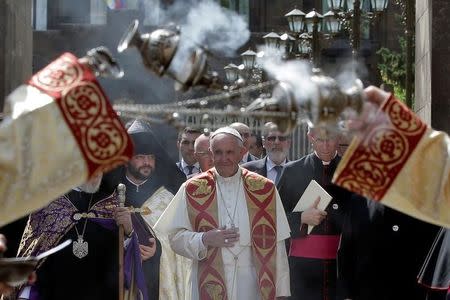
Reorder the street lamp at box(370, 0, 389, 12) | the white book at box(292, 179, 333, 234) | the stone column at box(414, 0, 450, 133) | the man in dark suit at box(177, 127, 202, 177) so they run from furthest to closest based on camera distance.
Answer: the street lamp at box(370, 0, 389, 12) < the man in dark suit at box(177, 127, 202, 177) < the stone column at box(414, 0, 450, 133) < the white book at box(292, 179, 333, 234)

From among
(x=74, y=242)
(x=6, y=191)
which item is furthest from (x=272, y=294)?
(x=6, y=191)

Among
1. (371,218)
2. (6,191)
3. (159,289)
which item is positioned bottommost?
(159,289)

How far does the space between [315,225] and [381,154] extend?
4403 mm

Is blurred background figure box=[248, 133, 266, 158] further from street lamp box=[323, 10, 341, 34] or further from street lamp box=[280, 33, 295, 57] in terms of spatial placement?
street lamp box=[280, 33, 295, 57]

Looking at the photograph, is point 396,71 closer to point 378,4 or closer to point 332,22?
point 332,22

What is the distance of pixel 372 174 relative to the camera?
17.4 feet

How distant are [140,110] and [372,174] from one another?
1010 mm

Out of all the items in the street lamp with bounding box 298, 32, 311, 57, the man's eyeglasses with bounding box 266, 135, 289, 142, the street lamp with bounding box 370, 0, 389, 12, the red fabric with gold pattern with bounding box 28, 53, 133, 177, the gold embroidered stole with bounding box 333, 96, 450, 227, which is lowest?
the man's eyeglasses with bounding box 266, 135, 289, 142

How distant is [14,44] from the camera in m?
15.4

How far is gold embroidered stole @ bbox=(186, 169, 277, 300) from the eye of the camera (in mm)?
9281

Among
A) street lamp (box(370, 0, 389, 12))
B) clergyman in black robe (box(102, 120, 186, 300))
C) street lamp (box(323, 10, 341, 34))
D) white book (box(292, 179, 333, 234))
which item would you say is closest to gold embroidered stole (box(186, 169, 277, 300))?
white book (box(292, 179, 333, 234))

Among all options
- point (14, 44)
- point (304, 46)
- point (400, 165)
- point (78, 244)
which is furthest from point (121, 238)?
point (304, 46)

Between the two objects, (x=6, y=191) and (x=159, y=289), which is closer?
(x=6, y=191)

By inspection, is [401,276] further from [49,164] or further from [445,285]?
[49,164]
